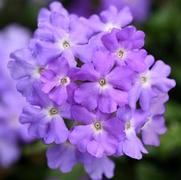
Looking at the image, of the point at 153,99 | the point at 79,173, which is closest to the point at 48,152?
the point at 153,99

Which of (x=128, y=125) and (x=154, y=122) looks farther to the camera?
(x=154, y=122)

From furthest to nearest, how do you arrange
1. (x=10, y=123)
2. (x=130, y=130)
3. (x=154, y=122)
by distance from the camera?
(x=10, y=123) < (x=154, y=122) < (x=130, y=130)

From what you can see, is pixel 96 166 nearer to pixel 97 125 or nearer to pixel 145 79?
pixel 97 125

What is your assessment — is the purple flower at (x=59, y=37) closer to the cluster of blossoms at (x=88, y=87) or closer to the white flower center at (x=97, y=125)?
the cluster of blossoms at (x=88, y=87)

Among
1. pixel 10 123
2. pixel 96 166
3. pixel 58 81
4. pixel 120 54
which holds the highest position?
pixel 120 54

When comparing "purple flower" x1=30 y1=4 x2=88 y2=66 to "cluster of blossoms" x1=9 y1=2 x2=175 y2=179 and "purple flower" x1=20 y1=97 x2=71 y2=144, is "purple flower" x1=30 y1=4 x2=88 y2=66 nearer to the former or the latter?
"cluster of blossoms" x1=9 y1=2 x2=175 y2=179

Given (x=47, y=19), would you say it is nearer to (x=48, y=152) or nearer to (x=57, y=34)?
(x=57, y=34)

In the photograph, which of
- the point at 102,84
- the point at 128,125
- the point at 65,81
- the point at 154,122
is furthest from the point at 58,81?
the point at 154,122

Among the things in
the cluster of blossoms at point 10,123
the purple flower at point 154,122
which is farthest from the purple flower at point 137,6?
the purple flower at point 154,122
